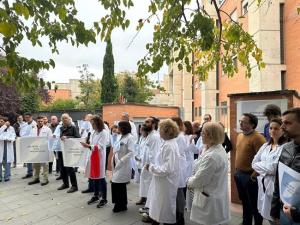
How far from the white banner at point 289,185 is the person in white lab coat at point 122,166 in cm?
423

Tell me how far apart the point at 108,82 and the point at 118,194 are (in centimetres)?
3183

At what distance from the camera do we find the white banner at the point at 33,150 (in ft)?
34.9

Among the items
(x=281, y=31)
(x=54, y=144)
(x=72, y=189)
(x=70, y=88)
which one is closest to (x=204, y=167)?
(x=72, y=189)

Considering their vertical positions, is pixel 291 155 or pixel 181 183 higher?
pixel 291 155

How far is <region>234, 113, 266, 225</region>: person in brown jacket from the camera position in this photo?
18.6 feet

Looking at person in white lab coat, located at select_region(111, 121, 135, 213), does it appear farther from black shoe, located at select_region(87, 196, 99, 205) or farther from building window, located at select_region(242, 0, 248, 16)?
building window, located at select_region(242, 0, 248, 16)

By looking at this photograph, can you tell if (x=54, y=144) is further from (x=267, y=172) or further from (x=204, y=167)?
(x=267, y=172)

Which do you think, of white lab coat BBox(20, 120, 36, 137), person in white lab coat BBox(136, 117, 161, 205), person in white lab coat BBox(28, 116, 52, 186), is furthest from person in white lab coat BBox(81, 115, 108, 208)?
white lab coat BBox(20, 120, 36, 137)

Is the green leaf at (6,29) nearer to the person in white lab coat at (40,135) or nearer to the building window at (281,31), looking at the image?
the person in white lab coat at (40,135)

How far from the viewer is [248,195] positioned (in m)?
5.72

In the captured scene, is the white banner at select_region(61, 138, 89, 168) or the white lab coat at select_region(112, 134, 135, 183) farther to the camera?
the white banner at select_region(61, 138, 89, 168)

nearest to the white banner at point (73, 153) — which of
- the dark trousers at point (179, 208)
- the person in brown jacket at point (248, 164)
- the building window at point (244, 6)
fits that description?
the dark trousers at point (179, 208)

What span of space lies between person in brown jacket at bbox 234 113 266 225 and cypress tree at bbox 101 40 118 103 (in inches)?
1292

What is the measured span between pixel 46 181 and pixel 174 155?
6200 millimetres
